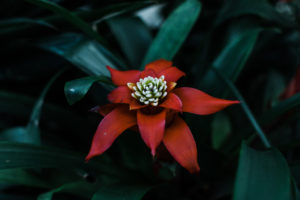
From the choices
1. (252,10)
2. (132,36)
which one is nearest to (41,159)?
(132,36)

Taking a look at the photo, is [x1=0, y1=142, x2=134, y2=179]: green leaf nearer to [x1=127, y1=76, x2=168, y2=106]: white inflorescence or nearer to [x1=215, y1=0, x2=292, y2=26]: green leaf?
[x1=127, y1=76, x2=168, y2=106]: white inflorescence

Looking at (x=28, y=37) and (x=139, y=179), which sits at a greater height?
(x=28, y=37)

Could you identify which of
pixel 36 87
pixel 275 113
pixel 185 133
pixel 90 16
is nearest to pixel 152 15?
pixel 90 16

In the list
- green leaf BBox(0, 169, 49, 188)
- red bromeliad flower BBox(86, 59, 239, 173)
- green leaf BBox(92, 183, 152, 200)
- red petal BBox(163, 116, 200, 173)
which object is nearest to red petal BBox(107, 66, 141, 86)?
red bromeliad flower BBox(86, 59, 239, 173)

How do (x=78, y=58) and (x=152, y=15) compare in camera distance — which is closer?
(x=78, y=58)

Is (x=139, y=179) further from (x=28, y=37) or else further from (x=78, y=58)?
(x=28, y=37)
